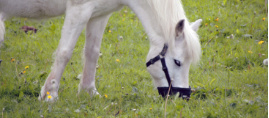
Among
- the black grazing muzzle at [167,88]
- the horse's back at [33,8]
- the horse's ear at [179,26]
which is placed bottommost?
the black grazing muzzle at [167,88]

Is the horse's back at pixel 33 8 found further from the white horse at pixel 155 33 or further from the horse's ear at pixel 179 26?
the horse's ear at pixel 179 26

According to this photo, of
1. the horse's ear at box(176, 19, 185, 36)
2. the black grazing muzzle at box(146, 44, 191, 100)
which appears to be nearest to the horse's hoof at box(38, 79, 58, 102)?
the black grazing muzzle at box(146, 44, 191, 100)

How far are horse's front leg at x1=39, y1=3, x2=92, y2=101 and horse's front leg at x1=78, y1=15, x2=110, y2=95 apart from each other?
512 mm

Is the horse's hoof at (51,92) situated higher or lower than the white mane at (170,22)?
lower

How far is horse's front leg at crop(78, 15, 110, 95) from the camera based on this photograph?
4.56 meters

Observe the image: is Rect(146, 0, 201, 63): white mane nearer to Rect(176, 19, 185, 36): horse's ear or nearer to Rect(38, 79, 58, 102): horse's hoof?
Rect(176, 19, 185, 36): horse's ear

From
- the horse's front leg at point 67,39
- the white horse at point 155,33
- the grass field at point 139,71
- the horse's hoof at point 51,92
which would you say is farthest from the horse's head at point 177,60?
the horse's hoof at point 51,92

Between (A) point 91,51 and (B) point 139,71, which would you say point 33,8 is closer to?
(A) point 91,51

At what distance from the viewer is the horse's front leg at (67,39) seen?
3.96 meters

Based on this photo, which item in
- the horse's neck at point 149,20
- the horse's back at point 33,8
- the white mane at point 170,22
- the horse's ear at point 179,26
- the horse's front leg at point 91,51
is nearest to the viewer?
the horse's ear at point 179,26

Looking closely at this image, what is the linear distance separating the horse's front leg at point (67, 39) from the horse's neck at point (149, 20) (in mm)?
542

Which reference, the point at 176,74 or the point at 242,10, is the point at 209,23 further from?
the point at 176,74

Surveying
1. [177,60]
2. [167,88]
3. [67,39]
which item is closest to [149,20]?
[177,60]

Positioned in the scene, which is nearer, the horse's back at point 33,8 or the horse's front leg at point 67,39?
the horse's front leg at point 67,39
